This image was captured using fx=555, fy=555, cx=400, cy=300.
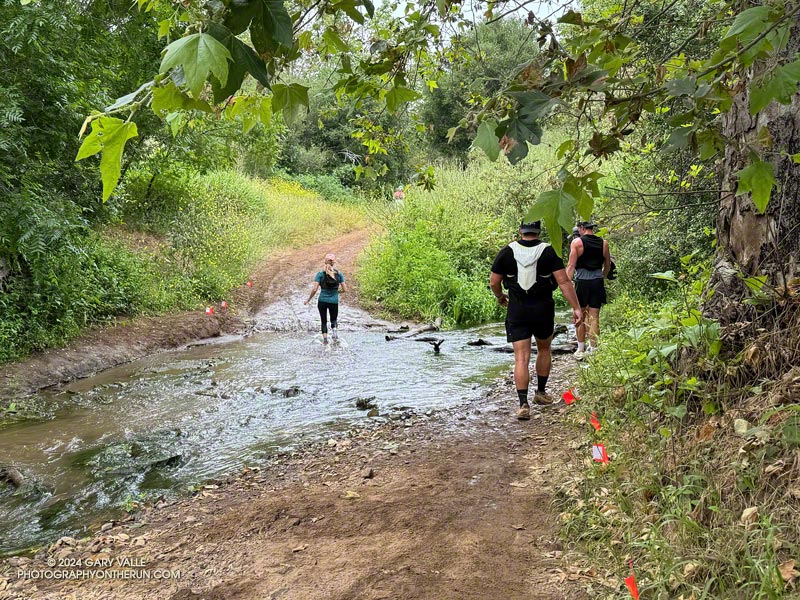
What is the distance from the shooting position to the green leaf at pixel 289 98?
152 centimetres

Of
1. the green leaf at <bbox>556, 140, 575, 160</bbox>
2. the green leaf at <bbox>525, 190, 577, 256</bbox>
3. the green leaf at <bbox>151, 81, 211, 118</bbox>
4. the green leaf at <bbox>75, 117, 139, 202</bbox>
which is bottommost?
the green leaf at <bbox>525, 190, 577, 256</bbox>

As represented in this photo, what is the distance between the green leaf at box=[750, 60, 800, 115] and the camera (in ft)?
5.02

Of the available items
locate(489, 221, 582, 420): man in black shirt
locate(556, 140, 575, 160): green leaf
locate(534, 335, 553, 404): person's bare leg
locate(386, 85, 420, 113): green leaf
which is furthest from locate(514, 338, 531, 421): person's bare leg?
locate(556, 140, 575, 160): green leaf

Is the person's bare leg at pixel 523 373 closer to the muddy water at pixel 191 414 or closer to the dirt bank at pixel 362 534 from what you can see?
the dirt bank at pixel 362 534

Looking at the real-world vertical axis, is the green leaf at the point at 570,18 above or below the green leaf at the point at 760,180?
above

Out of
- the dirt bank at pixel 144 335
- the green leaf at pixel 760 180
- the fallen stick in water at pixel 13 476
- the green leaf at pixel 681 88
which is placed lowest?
the fallen stick in water at pixel 13 476

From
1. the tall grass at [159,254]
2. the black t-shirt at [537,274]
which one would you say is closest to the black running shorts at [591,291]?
the black t-shirt at [537,274]

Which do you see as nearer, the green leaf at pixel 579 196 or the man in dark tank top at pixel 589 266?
the green leaf at pixel 579 196

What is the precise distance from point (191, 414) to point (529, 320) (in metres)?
4.48

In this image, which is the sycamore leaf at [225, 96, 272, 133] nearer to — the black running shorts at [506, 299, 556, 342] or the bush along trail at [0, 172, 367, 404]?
the black running shorts at [506, 299, 556, 342]

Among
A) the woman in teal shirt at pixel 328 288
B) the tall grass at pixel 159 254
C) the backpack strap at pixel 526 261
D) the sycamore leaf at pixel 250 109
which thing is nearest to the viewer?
the sycamore leaf at pixel 250 109

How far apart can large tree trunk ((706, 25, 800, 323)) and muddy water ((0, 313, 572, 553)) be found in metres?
4.05

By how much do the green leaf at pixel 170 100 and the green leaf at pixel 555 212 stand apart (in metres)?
0.78

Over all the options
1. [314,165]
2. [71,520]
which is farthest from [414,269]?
[314,165]
